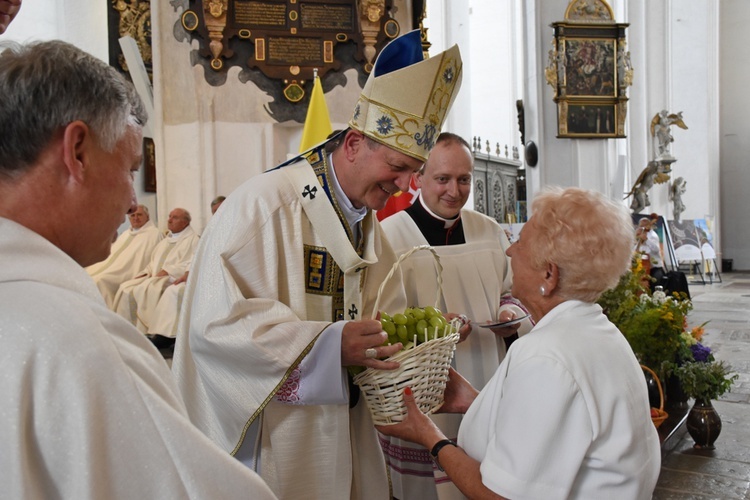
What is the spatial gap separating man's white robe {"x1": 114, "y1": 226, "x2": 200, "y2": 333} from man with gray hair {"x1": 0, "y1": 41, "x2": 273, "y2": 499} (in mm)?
7230

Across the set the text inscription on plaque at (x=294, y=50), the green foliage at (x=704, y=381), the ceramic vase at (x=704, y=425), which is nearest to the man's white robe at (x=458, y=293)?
the green foliage at (x=704, y=381)

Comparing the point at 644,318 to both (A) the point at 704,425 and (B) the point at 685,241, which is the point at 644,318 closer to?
(A) the point at 704,425

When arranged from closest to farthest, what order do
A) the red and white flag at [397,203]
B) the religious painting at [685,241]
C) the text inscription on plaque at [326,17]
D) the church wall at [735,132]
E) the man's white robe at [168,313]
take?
the red and white flag at [397,203] < the text inscription on plaque at [326,17] < the man's white robe at [168,313] < the religious painting at [685,241] < the church wall at [735,132]

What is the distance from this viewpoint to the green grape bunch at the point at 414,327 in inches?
81.8

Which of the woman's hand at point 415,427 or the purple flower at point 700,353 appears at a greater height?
the woman's hand at point 415,427

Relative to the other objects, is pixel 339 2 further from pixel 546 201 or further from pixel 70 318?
pixel 70 318

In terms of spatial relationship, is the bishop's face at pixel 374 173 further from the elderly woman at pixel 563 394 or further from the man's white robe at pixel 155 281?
the man's white robe at pixel 155 281

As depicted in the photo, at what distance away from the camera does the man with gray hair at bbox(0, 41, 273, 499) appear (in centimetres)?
88

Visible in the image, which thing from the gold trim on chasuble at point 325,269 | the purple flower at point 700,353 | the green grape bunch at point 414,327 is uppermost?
the gold trim on chasuble at point 325,269

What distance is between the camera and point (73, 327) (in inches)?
35.5

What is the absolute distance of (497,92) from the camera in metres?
19.9

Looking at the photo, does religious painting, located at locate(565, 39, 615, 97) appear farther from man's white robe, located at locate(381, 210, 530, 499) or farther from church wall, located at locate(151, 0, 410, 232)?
man's white robe, located at locate(381, 210, 530, 499)

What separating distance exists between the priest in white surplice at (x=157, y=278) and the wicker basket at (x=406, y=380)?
A: 6.36m

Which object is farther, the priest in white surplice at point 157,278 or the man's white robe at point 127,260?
the man's white robe at point 127,260
